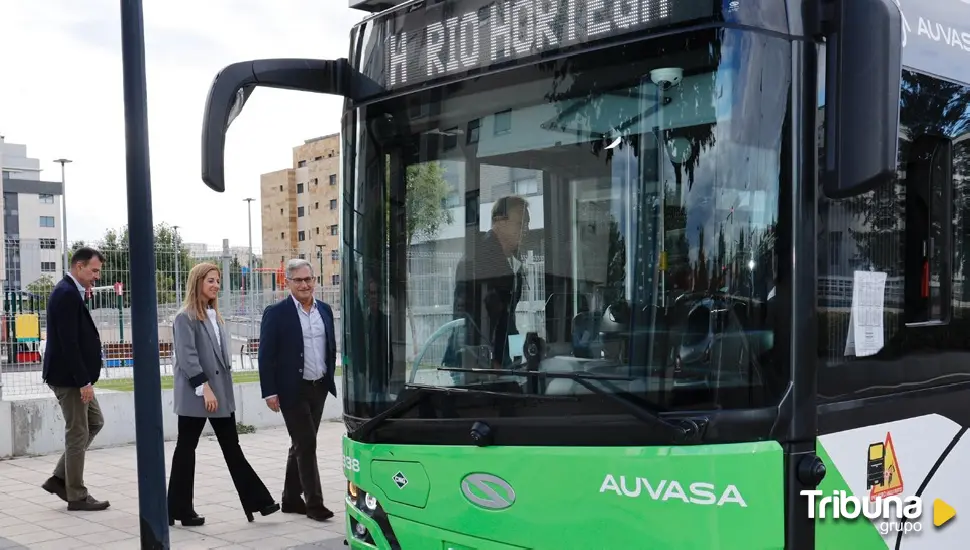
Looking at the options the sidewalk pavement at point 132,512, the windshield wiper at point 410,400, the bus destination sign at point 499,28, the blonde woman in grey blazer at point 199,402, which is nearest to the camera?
the bus destination sign at point 499,28

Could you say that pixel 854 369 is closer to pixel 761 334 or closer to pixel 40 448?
pixel 761 334

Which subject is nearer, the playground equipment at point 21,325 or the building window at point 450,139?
the building window at point 450,139

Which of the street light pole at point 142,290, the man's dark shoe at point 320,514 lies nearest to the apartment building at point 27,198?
the man's dark shoe at point 320,514

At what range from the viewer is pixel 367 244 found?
410 cm

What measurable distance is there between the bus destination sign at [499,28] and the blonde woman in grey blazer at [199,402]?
3.83m

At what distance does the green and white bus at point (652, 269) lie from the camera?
3.08m

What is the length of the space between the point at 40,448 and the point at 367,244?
7860 mm

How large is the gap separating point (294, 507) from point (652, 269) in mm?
5237

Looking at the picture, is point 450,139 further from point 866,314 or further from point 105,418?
point 105,418

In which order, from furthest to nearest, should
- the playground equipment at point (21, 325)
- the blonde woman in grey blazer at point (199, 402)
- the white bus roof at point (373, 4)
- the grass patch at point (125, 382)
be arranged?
the grass patch at point (125, 382), the playground equipment at point (21, 325), the blonde woman in grey blazer at point (199, 402), the white bus roof at point (373, 4)

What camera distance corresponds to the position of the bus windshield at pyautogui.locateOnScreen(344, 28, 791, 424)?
10.2ft

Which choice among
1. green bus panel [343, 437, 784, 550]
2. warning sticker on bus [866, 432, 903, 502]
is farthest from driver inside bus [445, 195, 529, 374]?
warning sticker on bus [866, 432, 903, 502]

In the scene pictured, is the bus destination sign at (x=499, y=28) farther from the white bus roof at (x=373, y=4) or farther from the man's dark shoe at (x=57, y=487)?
the man's dark shoe at (x=57, y=487)

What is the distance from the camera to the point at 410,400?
3766 millimetres
